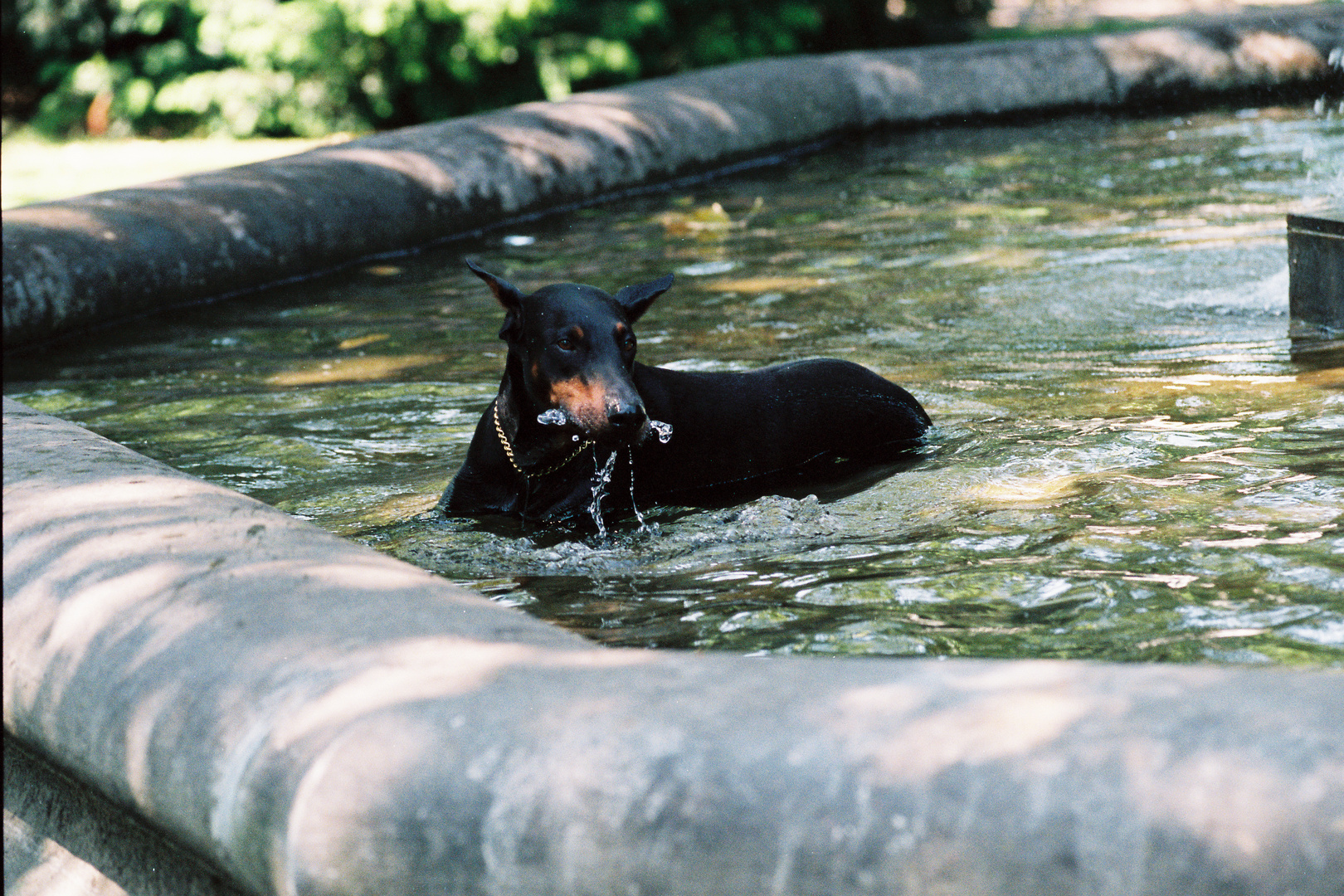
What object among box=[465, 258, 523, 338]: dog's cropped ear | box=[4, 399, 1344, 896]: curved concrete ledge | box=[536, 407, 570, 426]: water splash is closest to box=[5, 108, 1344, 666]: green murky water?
box=[536, 407, 570, 426]: water splash

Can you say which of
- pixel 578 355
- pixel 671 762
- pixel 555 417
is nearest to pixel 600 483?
pixel 555 417

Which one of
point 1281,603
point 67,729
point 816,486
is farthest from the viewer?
point 816,486

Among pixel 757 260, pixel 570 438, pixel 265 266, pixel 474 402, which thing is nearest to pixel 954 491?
pixel 570 438

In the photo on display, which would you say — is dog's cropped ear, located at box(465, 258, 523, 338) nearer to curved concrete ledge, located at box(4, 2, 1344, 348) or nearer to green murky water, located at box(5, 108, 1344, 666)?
green murky water, located at box(5, 108, 1344, 666)

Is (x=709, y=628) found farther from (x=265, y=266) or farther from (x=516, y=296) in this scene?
(x=265, y=266)

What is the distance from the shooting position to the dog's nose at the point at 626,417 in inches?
192

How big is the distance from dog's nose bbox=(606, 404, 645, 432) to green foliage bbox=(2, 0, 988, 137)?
1111 cm

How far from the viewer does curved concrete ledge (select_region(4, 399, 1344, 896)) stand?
2.17 m

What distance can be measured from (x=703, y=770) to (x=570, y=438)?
3.07 m

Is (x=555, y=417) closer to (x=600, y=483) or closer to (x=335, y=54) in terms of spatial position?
(x=600, y=483)

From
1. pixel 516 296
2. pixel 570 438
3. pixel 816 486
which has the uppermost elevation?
pixel 516 296

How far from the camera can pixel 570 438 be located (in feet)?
17.6

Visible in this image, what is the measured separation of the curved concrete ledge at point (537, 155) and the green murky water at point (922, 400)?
0.35 metres

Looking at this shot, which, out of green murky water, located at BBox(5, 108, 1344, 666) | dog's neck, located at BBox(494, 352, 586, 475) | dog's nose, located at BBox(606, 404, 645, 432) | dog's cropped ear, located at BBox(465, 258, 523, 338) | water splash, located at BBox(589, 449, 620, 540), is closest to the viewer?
green murky water, located at BBox(5, 108, 1344, 666)
